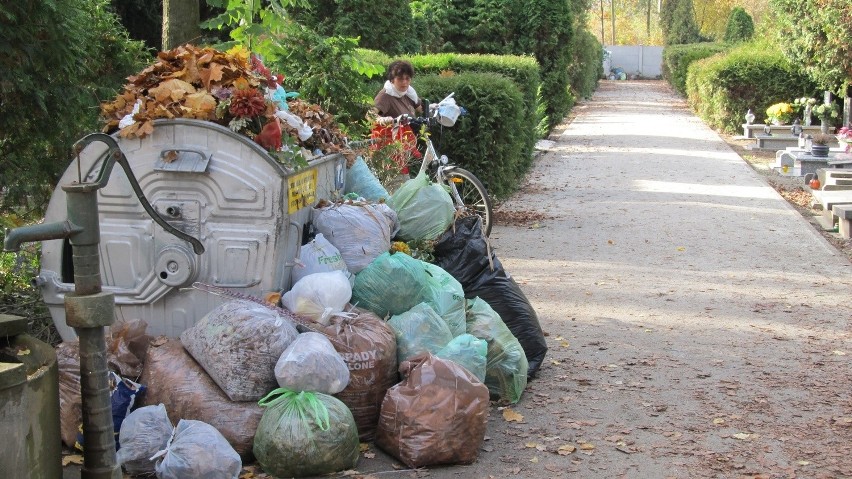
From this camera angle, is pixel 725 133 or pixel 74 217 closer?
pixel 74 217

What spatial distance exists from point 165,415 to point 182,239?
0.97 m

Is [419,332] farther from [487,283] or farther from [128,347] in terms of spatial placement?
[128,347]

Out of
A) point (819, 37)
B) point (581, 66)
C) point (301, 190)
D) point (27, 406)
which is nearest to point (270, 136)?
point (301, 190)

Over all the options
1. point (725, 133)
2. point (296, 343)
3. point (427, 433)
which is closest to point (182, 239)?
point (296, 343)

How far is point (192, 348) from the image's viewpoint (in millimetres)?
4355

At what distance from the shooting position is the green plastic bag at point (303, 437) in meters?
3.94

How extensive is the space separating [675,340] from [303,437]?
3.27 meters

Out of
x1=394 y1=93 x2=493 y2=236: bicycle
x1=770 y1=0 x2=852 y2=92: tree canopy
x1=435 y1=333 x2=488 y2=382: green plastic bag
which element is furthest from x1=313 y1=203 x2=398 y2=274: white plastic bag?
x1=770 y1=0 x2=852 y2=92: tree canopy

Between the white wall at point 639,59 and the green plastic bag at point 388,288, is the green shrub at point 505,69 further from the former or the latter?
the white wall at point 639,59

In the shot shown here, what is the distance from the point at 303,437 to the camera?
12.9ft

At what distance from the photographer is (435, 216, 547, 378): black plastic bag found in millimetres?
5641

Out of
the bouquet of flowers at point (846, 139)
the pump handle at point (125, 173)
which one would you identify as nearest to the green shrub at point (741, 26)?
the bouquet of flowers at point (846, 139)

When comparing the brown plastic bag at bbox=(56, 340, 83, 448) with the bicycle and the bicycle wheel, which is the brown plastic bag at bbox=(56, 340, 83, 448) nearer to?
the bicycle

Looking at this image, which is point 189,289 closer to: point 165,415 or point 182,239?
point 182,239
